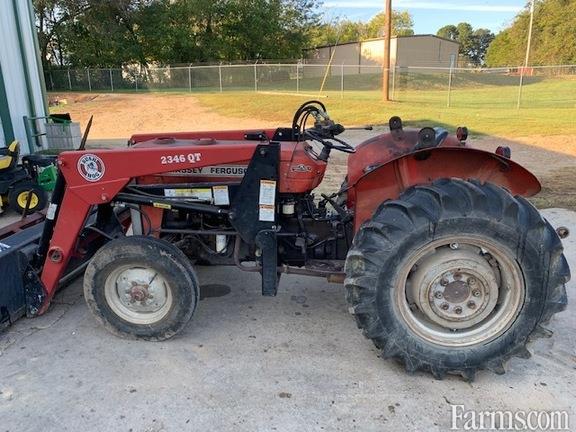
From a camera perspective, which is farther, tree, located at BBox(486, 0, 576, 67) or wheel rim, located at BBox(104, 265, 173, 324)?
tree, located at BBox(486, 0, 576, 67)

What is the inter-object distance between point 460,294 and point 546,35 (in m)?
55.2

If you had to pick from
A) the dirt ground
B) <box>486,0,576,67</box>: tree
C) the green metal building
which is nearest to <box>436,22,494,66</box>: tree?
<box>486,0,576,67</box>: tree

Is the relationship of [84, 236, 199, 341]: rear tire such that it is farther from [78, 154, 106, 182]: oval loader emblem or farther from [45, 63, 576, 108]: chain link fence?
[45, 63, 576, 108]: chain link fence

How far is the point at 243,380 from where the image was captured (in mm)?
2908

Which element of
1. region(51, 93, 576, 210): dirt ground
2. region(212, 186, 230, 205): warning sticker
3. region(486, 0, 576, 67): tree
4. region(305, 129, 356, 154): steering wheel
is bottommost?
region(51, 93, 576, 210): dirt ground

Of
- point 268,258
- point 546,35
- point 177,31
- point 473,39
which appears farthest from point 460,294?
point 473,39

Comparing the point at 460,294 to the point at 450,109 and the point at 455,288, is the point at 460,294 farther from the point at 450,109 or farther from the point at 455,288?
the point at 450,109

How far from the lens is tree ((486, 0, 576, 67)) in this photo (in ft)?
153

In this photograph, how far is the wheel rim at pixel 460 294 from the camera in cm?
283

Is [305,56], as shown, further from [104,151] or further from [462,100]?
[104,151]

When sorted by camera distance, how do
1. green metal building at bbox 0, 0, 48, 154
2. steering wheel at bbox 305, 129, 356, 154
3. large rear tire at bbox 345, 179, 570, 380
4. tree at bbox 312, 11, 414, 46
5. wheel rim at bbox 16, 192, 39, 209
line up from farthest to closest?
tree at bbox 312, 11, 414, 46 → green metal building at bbox 0, 0, 48, 154 → wheel rim at bbox 16, 192, 39, 209 → steering wheel at bbox 305, 129, 356, 154 → large rear tire at bbox 345, 179, 570, 380
